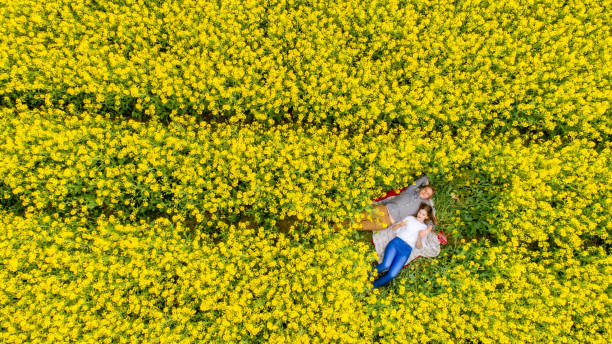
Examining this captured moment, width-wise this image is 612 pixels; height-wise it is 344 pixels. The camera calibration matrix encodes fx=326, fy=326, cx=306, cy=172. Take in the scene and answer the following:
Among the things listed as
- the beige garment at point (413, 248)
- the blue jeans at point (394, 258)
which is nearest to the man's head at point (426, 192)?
the beige garment at point (413, 248)

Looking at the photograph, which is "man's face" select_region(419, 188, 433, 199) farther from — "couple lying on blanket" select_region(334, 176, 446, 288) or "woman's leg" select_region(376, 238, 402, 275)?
"woman's leg" select_region(376, 238, 402, 275)

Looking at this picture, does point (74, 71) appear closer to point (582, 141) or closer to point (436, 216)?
point (436, 216)

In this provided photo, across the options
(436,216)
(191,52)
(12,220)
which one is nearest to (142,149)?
(191,52)

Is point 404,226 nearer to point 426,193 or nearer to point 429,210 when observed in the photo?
point 429,210

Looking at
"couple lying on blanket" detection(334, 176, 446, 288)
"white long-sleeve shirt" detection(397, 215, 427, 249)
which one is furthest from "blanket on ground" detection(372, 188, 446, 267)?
"white long-sleeve shirt" detection(397, 215, 427, 249)

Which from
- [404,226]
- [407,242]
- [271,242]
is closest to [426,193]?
[404,226]
